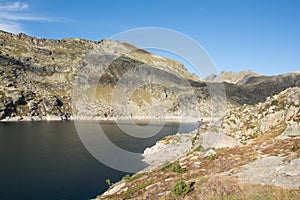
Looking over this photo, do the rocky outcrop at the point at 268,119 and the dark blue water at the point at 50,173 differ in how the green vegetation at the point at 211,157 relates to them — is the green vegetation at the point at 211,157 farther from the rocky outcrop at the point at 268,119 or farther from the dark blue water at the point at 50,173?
the dark blue water at the point at 50,173

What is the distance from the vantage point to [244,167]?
22047mm

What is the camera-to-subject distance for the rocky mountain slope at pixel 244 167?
16609mm

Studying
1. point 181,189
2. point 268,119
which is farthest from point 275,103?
point 181,189

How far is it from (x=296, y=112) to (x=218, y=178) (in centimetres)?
2255

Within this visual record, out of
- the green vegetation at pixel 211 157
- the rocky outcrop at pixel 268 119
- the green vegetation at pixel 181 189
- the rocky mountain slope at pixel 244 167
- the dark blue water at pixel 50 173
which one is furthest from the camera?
the dark blue water at pixel 50 173

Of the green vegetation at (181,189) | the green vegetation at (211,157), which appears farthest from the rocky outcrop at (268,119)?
the green vegetation at (181,189)

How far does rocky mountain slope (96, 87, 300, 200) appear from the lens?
16.6 meters

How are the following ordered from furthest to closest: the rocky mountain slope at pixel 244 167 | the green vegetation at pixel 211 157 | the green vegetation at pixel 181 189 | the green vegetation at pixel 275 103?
the green vegetation at pixel 275 103
the green vegetation at pixel 211 157
the green vegetation at pixel 181 189
the rocky mountain slope at pixel 244 167

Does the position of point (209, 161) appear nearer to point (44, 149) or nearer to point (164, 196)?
point (164, 196)

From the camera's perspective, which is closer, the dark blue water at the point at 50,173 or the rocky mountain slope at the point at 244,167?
the rocky mountain slope at the point at 244,167

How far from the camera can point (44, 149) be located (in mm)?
93562

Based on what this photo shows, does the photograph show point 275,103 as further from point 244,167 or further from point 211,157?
point 244,167

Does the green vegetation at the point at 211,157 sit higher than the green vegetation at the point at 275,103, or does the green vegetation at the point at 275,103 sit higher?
the green vegetation at the point at 275,103

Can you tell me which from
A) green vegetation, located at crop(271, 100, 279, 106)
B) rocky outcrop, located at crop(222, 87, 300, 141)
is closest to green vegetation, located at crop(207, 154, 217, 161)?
rocky outcrop, located at crop(222, 87, 300, 141)
